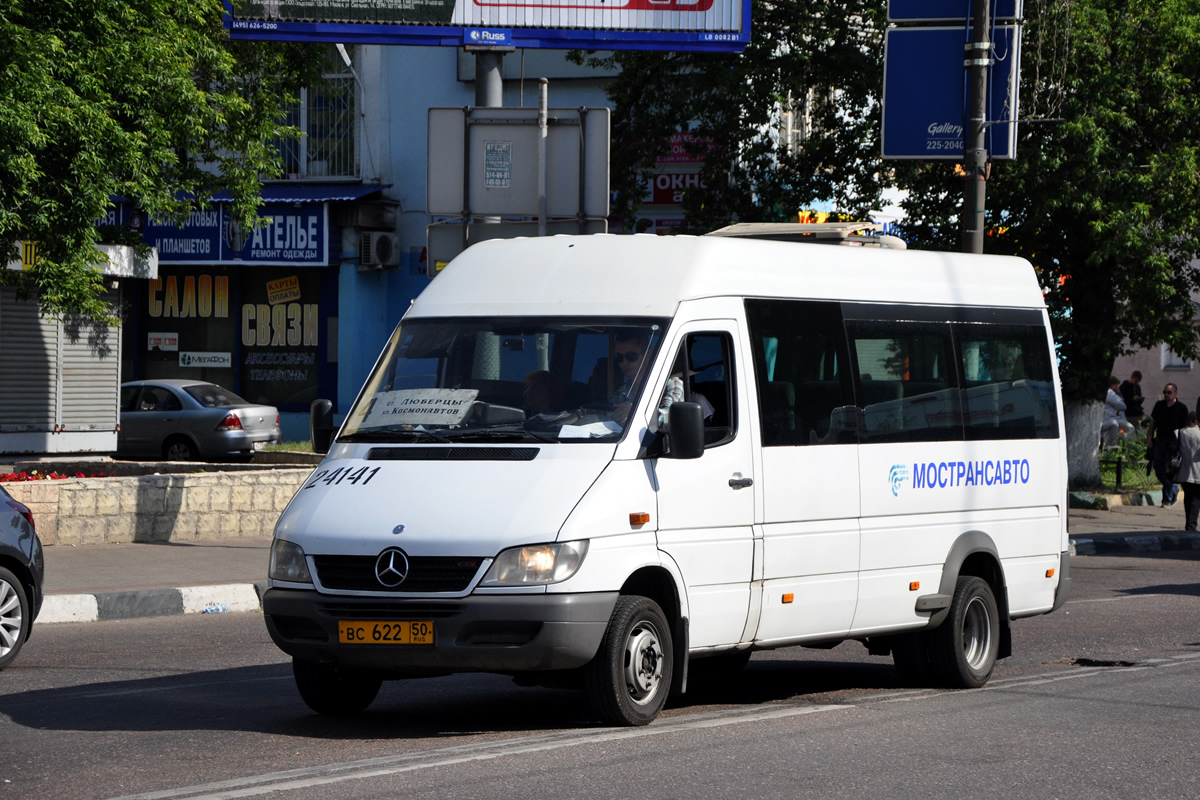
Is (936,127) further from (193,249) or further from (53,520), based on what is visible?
(193,249)

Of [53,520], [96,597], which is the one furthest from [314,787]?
[53,520]

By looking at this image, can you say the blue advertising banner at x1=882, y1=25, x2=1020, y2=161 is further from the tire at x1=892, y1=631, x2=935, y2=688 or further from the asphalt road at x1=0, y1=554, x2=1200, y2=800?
the tire at x1=892, y1=631, x2=935, y2=688

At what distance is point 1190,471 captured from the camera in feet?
68.9

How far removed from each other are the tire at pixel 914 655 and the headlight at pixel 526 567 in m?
3.08

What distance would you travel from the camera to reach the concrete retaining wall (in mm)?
15672

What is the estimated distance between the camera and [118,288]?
23.5 metres

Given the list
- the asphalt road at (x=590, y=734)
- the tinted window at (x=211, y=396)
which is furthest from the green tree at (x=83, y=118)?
the tinted window at (x=211, y=396)

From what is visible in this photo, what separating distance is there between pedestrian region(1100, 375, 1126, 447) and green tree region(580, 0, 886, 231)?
921cm

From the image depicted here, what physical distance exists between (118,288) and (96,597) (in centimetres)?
1175

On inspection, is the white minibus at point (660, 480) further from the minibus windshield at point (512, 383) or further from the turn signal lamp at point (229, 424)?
the turn signal lamp at point (229, 424)

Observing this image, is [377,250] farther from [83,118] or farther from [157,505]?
[83,118]

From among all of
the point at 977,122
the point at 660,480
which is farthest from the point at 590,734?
the point at 977,122

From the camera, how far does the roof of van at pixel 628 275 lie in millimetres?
8094

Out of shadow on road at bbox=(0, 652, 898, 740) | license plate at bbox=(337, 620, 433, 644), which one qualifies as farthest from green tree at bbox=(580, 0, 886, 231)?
license plate at bbox=(337, 620, 433, 644)
